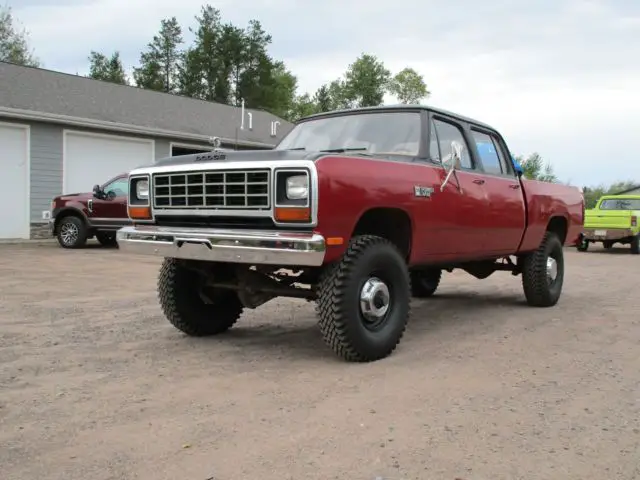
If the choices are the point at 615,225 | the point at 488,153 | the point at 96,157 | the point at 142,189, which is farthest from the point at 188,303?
the point at 615,225

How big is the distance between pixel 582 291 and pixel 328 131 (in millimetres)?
5138

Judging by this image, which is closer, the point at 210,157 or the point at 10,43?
the point at 210,157

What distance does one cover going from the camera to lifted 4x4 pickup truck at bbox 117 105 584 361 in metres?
4.20

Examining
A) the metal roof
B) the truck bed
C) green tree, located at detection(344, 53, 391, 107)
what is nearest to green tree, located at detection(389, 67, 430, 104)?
green tree, located at detection(344, 53, 391, 107)

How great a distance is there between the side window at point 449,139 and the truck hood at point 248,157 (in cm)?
175

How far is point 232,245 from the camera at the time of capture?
14.0 feet

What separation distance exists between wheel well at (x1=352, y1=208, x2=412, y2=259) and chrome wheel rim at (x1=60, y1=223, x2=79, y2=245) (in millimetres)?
10982

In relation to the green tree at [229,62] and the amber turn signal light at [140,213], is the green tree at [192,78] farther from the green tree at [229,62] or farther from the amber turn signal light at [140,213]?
the amber turn signal light at [140,213]

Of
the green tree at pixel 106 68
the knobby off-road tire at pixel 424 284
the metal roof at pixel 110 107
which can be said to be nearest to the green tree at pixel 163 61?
the green tree at pixel 106 68

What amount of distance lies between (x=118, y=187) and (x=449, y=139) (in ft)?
33.2

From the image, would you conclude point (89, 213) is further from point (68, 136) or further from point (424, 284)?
point (424, 284)

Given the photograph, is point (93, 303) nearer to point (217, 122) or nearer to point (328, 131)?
point (328, 131)

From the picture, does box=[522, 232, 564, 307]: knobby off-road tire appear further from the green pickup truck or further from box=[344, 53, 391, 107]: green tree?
box=[344, 53, 391, 107]: green tree

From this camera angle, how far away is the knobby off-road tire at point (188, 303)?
5.38 metres
